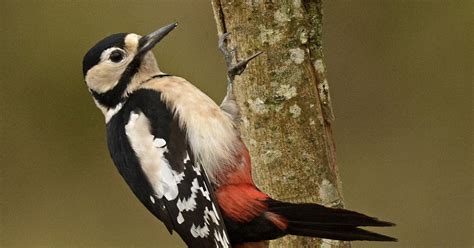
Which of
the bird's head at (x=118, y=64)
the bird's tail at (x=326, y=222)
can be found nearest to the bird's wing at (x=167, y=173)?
the bird's head at (x=118, y=64)

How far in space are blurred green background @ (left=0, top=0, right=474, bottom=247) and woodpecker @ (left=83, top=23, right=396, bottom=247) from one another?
2191 millimetres

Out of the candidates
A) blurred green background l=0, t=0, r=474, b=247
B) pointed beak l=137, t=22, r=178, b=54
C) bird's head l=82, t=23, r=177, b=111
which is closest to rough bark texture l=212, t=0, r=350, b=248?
pointed beak l=137, t=22, r=178, b=54

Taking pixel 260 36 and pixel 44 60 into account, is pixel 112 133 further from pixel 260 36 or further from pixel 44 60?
pixel 44 60

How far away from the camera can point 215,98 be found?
238 inches

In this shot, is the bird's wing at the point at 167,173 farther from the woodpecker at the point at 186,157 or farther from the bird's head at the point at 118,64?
the bird's head at the point at 118,64

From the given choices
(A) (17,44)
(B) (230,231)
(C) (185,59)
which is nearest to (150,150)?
(B) (230,231)

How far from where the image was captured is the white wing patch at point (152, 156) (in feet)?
11.6

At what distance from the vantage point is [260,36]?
348 centimetres

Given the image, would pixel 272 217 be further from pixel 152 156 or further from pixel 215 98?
pixel 215 98

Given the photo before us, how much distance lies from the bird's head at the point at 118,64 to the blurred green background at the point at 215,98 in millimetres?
2169

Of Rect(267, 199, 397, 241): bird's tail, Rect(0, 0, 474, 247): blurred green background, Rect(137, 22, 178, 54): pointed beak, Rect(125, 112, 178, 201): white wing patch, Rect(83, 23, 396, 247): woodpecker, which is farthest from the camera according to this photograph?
Rect(0, 0, 474, 247): blurred green background

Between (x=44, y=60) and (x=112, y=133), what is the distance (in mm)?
2733

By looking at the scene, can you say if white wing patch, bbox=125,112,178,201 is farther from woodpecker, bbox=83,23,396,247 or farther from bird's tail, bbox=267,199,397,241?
bird's tail, bbox=267,199,397,241

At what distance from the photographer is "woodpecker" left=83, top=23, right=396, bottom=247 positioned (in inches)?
131
